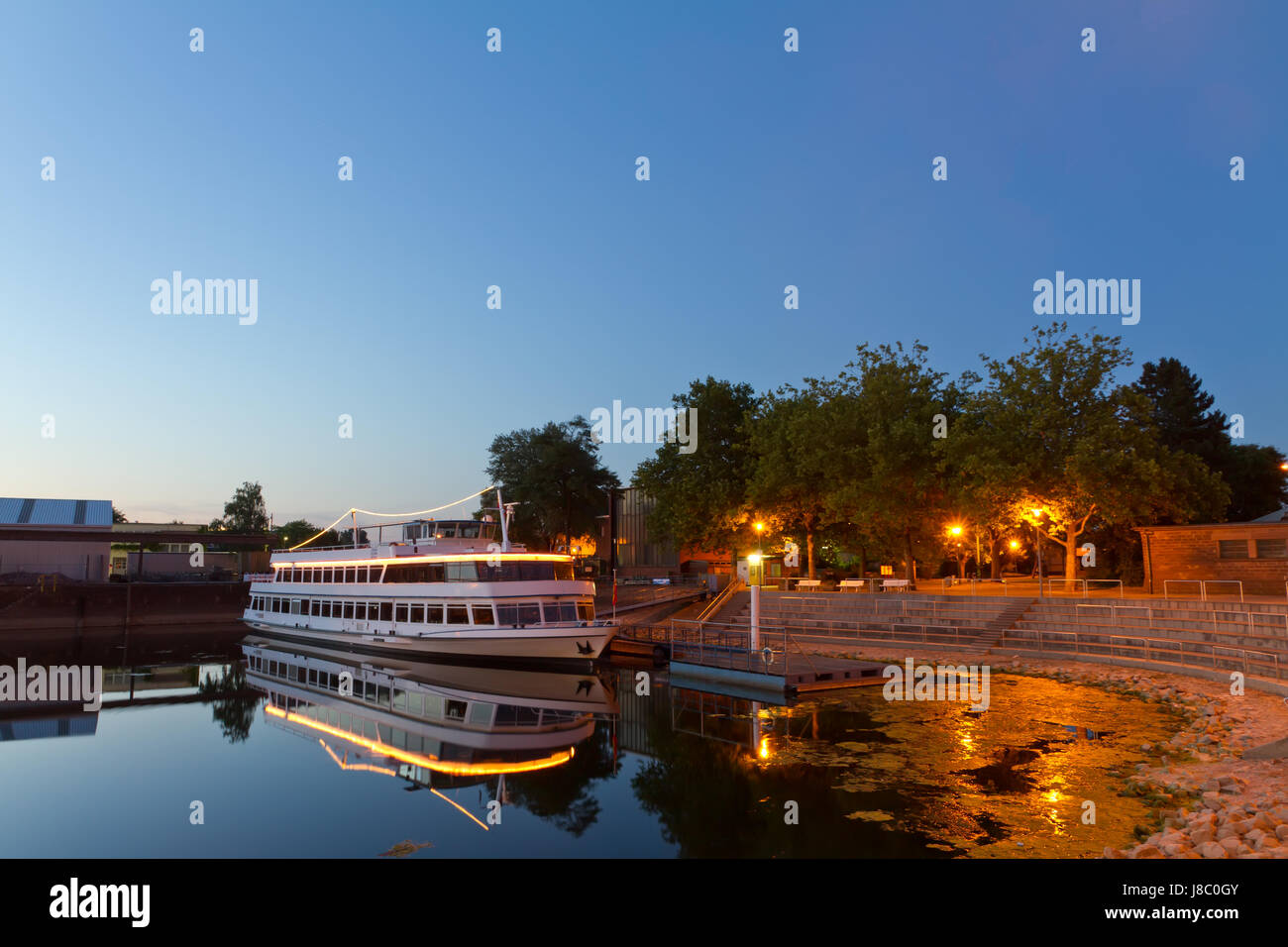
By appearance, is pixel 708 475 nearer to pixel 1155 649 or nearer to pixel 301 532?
pixel 1155 649

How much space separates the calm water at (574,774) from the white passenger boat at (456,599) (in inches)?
116

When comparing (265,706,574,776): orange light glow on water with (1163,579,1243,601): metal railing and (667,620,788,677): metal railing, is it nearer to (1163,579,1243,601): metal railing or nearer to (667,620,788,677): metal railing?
(667,620,788,677): metal railing

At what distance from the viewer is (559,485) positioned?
72.8m

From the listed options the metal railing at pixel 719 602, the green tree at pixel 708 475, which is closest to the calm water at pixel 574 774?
the metal railing at pixel 719 602

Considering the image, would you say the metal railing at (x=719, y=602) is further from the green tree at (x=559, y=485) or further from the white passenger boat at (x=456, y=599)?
the green tree at (x=559, y=485)

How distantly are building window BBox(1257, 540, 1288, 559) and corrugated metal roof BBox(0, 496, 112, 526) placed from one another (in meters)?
82.5

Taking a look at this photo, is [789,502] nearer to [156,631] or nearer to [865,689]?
[865,689]

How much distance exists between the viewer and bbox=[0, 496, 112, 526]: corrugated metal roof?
223 ft

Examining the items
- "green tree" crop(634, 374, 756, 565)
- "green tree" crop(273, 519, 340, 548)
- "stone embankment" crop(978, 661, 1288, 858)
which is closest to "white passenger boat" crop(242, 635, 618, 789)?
"stone embankment" crop(978, 661, 1288, 858)

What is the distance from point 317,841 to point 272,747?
9.29 m

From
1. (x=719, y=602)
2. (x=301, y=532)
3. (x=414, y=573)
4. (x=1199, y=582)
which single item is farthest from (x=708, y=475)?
(x=301, y=532)

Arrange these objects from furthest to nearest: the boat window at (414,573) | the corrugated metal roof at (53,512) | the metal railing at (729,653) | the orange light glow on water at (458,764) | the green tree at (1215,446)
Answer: the corrugated metal roof at (53,512) → the green tree at (1215,446) → the boat window at (414,573) → the metal railing at (729,653) → the orange light glow on water at (458,764)

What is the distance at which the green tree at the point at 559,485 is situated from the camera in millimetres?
72312

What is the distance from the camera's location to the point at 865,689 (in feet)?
88.2
